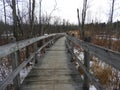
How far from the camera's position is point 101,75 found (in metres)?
6.41

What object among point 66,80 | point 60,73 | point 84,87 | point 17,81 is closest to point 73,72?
point 60,73

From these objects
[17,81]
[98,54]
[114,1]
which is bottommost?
[17,81]

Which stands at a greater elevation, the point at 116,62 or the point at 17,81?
the point at 116,62

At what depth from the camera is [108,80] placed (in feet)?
19.2

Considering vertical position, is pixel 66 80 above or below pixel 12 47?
below

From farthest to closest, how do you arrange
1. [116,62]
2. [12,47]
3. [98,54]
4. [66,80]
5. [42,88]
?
1. [66,80]
2. [42,88]
3. [12,47]
4. [98,54]
5. [116,62]

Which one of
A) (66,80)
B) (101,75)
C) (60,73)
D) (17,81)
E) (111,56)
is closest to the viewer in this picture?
(111,56)

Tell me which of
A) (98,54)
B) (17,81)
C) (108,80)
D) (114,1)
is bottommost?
(108,80)

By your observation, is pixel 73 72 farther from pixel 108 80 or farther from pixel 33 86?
pixel 33 86

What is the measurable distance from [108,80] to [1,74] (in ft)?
11.0

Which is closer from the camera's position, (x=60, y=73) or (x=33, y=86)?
(x=33, y=86)

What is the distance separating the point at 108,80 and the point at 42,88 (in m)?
2.31

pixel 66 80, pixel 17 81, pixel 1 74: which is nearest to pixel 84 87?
pixel 66 80

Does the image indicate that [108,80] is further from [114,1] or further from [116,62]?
[114,1]
